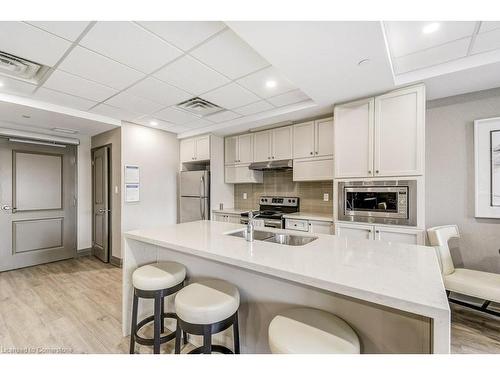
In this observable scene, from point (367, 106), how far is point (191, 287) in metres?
2.57

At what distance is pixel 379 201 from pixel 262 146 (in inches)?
79.3

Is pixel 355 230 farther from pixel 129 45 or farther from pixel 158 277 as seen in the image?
pixel 129 45

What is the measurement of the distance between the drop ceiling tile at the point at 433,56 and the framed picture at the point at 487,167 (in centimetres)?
93

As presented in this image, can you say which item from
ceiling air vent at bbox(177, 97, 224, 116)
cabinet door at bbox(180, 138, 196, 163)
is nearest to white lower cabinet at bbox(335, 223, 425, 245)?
ceiling air vent at bbox(177, 97, 224, 116)

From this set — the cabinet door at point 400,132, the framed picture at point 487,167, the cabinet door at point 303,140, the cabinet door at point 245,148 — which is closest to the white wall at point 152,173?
the cabinet door at point 245,148

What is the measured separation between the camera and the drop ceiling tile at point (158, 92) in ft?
8.09

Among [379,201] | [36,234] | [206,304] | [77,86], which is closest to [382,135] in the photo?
[379,201]

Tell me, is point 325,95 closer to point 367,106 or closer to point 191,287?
point 367,106

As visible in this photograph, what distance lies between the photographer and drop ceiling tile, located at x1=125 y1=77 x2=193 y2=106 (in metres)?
2.47

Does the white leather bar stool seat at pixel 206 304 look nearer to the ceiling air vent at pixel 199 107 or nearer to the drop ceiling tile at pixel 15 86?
the ceiling air vent at pixel 199 107

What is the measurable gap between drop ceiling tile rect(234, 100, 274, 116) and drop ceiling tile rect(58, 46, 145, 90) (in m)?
1.36

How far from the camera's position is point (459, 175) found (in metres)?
A: 2.59

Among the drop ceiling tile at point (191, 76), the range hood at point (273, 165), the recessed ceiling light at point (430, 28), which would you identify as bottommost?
the range hood at point (273, 165)

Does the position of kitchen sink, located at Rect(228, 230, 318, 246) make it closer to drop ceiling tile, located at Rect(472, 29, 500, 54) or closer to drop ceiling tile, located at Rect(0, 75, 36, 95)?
drop ceiling tile, located at Rect(472, 29, 500, 54)
